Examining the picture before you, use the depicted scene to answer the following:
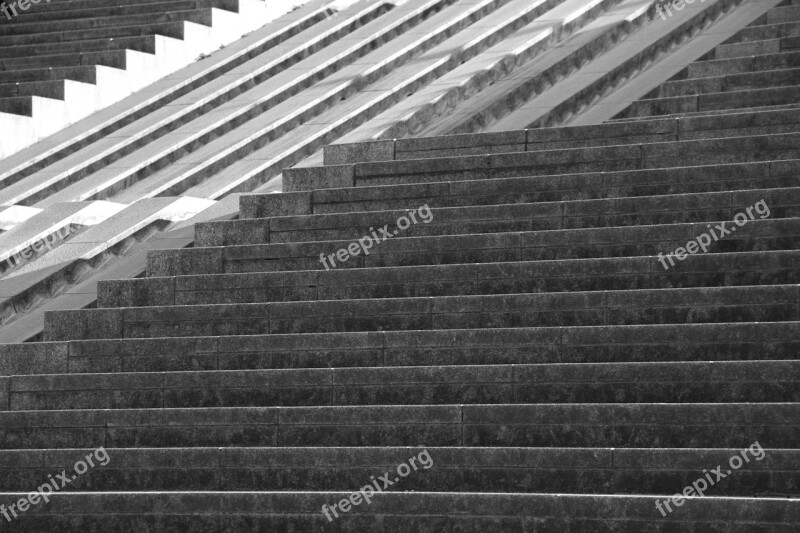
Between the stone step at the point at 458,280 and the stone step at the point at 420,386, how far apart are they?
3.48 feet

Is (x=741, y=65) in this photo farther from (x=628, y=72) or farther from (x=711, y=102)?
(x=628, y=72)

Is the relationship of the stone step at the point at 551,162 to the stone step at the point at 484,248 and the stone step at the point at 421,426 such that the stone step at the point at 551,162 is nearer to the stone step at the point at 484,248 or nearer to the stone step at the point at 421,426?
the stone step at the point at 484,248

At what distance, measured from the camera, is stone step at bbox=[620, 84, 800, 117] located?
42.8 feet

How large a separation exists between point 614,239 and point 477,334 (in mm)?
1358

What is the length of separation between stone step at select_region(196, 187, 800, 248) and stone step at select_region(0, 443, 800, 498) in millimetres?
2360

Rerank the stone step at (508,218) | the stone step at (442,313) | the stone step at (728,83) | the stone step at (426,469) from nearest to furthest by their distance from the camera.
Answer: the stone step at (426,469), the stone step at (442,313), the stone step at (508,218), the stone step at (728,83)

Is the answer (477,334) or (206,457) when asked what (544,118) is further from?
(206,457)

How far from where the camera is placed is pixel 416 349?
9.62 metres

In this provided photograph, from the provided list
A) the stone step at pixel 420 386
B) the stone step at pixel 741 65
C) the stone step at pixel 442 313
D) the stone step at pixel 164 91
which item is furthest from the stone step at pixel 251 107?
the stone step at pixel 420 386

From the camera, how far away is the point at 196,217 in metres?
12.9

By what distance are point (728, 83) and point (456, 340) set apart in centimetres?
547

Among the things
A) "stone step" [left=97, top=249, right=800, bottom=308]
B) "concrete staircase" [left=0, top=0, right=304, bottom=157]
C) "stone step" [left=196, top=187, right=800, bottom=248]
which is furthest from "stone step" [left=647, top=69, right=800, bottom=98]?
"concrete staircase" [left=0, top=0, right=304, bottom=157]

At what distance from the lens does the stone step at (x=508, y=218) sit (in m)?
10.3

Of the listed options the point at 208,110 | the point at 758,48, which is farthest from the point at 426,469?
the point at 208,110
